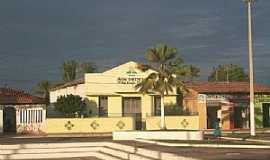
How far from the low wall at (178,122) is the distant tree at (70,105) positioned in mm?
5950

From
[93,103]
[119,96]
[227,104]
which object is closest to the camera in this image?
[93,103]

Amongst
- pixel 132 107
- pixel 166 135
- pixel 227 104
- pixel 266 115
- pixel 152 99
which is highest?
pixel 152 99


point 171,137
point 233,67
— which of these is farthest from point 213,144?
point 233,67

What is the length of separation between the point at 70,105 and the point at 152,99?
783cm

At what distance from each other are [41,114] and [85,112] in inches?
160

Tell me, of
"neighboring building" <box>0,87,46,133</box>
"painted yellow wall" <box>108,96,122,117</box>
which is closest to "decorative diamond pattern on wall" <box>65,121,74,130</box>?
"neighboring building" <box>0,87,46,133</box>

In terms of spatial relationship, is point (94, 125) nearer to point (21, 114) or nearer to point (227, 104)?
point (21, 114)

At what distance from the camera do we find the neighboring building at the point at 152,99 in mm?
49469

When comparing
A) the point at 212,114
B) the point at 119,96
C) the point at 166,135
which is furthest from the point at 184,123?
the point at 166,135

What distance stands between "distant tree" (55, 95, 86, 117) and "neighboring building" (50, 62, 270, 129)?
5.34 ft

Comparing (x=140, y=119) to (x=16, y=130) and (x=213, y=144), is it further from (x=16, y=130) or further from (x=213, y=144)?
(x=213, y=144)

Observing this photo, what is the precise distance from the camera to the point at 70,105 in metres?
46.9

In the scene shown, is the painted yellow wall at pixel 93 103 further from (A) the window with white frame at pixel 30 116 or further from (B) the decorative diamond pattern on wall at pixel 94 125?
(A) the window with white frame at pixel 30 116

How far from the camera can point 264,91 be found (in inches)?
2047
